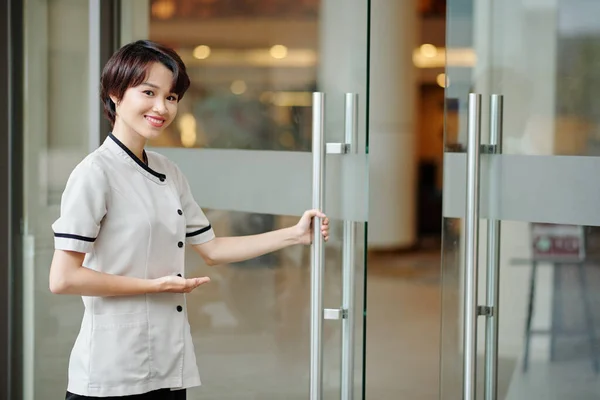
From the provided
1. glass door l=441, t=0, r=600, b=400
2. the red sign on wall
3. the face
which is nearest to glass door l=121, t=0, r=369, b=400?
glass door l=441, t=0, r=600, b=400

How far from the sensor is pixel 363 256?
2408 mm

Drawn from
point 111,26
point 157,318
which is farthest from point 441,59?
point 157,318

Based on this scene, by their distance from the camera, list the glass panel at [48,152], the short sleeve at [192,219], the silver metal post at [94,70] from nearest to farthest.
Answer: the short sleeve at [192,219], the silver metal post at [94,70], the glass panel at [48,152]

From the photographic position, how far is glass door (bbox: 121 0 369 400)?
7.89 feet

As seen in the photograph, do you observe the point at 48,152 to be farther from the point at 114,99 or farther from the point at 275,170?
the point at 114,99

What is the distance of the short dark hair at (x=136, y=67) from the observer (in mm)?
1905

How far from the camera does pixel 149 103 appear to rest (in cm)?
191

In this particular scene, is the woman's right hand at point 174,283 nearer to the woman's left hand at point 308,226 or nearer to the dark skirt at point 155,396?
the dark skirt at point 155,396

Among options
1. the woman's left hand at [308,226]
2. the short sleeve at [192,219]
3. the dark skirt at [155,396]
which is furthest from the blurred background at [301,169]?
the dark skirt at [155,396]

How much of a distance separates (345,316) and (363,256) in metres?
0.17

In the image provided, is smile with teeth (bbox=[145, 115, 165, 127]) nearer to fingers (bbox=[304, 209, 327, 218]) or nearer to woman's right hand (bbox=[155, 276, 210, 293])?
woman's right hand (bbox=[155, 276, 210, 293])

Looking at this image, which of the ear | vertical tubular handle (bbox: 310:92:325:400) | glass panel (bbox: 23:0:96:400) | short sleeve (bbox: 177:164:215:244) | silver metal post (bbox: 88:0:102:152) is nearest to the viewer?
the ear

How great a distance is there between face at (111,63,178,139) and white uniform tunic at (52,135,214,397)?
0.21ft

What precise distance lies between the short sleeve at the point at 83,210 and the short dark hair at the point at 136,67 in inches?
6.9
